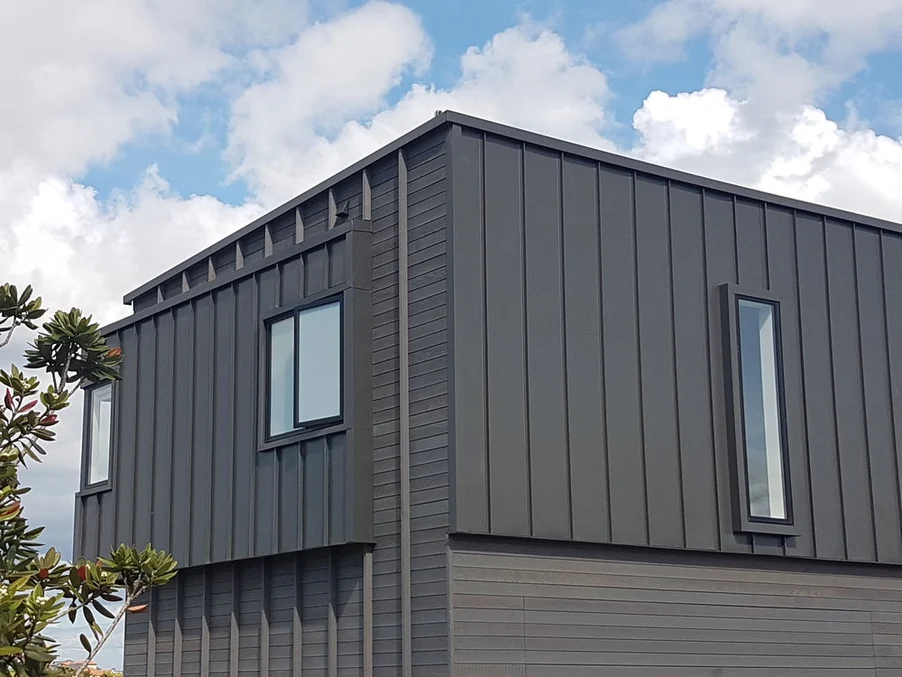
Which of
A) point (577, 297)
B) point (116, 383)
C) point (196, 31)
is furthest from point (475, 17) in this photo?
point (116, 383)

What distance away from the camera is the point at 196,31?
13.6 meters

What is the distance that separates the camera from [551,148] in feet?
39.3

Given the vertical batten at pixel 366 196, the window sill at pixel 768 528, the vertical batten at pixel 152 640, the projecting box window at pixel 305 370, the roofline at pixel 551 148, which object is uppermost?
the roofline at pixel 551 148

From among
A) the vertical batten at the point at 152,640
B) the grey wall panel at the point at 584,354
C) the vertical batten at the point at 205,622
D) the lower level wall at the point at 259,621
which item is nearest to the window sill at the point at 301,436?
the lower level wall at the point at 259,621

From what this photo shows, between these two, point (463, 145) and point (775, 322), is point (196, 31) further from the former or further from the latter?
point (775, 322)

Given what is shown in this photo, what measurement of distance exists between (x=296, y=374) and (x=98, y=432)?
468 cm

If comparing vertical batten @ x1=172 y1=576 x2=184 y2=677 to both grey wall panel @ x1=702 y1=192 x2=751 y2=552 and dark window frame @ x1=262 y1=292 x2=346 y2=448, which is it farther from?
grey wall panel @ x1=702 y1=192 x2=751 y2=552

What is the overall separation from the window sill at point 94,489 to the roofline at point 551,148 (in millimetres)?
2494

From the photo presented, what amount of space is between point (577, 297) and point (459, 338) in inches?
54.2

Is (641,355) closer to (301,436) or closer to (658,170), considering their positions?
(658,170)

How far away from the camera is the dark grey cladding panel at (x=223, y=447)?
1180 cm

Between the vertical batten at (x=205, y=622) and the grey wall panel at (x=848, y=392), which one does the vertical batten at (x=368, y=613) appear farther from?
the grey wall panel at (x=848, y=392)

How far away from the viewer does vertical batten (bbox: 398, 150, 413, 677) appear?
10984mm

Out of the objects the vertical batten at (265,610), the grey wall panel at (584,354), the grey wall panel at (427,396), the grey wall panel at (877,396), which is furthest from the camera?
the grey wall panel at (877,396)
